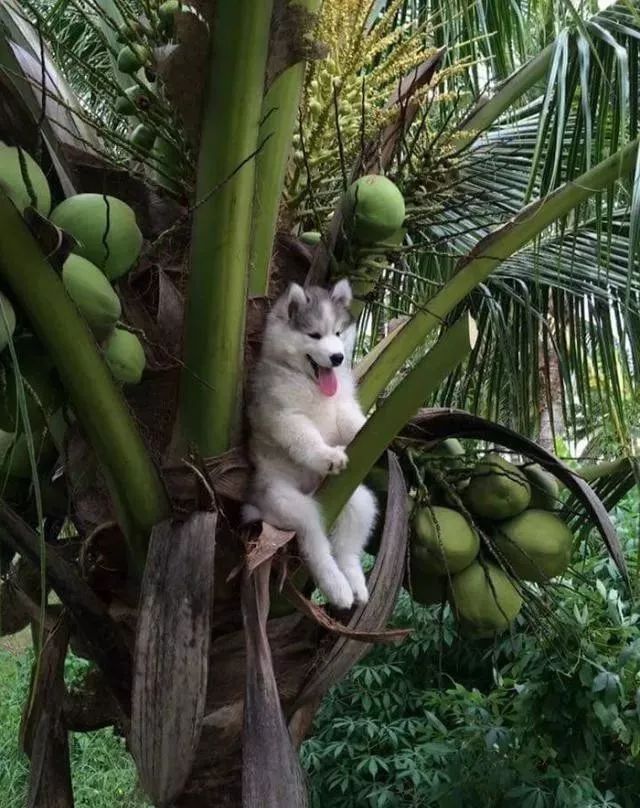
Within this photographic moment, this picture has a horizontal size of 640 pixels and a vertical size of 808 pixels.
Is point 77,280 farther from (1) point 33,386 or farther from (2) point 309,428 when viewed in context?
(2) point 309,428

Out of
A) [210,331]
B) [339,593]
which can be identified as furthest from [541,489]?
[210,331]

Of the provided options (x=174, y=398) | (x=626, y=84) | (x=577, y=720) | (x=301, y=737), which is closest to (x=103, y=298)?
(x=174, y=398)

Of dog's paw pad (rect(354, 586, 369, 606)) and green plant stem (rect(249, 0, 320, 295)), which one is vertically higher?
green plant stem (rect(249, 0, 320, 295))

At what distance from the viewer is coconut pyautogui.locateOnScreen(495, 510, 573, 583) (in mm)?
1626

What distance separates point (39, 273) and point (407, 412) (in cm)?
52

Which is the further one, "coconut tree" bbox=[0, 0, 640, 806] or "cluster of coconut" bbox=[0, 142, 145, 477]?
"coconut tree" bbox=[0, 0, 640, 806]

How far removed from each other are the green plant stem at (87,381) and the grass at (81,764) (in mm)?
2296

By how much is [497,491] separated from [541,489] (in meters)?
0.13

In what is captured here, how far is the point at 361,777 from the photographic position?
262cm

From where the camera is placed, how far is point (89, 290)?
44.2 inches

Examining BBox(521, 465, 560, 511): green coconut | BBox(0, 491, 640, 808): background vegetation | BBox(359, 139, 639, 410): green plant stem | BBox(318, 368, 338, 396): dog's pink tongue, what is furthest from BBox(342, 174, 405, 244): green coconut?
BBox(0, 491, 640, 808): background vegetation

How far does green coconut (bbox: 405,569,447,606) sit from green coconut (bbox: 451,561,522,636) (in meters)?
0.05

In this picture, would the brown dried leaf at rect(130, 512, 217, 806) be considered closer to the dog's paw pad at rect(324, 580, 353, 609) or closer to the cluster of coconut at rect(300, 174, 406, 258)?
the dog's paw pad at rect(324, 580, 353, 609)

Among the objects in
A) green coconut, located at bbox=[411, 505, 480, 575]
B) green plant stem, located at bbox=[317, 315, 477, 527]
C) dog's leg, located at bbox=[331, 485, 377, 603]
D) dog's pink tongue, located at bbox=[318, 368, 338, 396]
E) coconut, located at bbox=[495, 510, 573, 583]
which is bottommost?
coconut, located at bbox=[495, 510, 573, 583]
